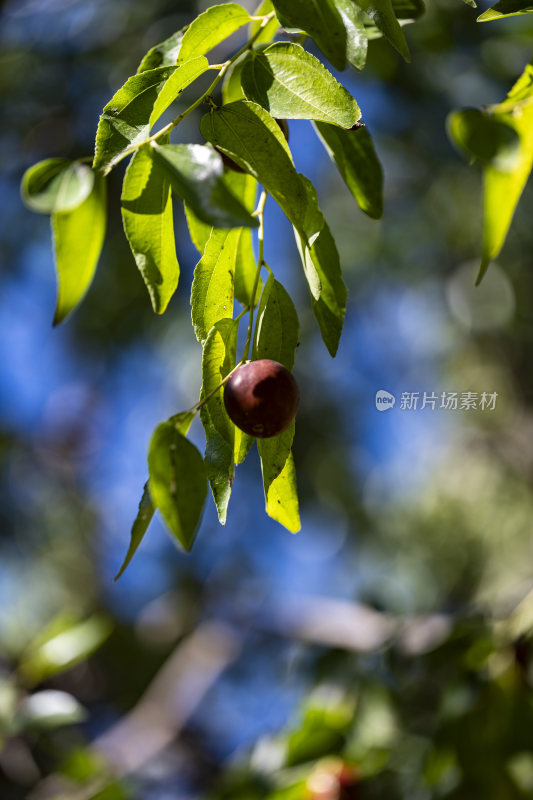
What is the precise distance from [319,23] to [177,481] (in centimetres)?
35

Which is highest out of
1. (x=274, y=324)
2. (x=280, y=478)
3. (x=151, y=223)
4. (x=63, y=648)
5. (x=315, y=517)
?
(x=151, y=223)

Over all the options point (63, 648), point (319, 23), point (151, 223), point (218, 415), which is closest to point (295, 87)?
point (319, 23)

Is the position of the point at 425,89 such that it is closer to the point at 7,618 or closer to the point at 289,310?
the point at 289,310

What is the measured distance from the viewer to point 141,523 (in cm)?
56

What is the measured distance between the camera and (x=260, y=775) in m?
1.39

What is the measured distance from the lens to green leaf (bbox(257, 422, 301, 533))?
625 millimetres

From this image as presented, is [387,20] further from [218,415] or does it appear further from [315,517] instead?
[315,517]

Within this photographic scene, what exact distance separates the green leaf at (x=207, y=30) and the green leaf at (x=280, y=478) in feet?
1.06

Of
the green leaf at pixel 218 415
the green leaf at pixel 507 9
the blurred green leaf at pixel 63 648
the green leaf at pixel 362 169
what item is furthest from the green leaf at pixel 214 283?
the blurred green leaf at pixel 63 648

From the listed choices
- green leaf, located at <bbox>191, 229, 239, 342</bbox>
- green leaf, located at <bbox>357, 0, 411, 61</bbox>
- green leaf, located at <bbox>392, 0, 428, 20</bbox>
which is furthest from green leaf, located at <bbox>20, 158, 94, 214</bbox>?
green leaf, located at <bbox>392, 0, 428, 20</bbox>

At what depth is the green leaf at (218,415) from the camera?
23.7 inches

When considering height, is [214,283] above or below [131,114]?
below

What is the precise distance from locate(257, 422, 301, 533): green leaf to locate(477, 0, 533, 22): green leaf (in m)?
0.35

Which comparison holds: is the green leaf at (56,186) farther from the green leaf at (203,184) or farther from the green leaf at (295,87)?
the green leaf at (295,87)
